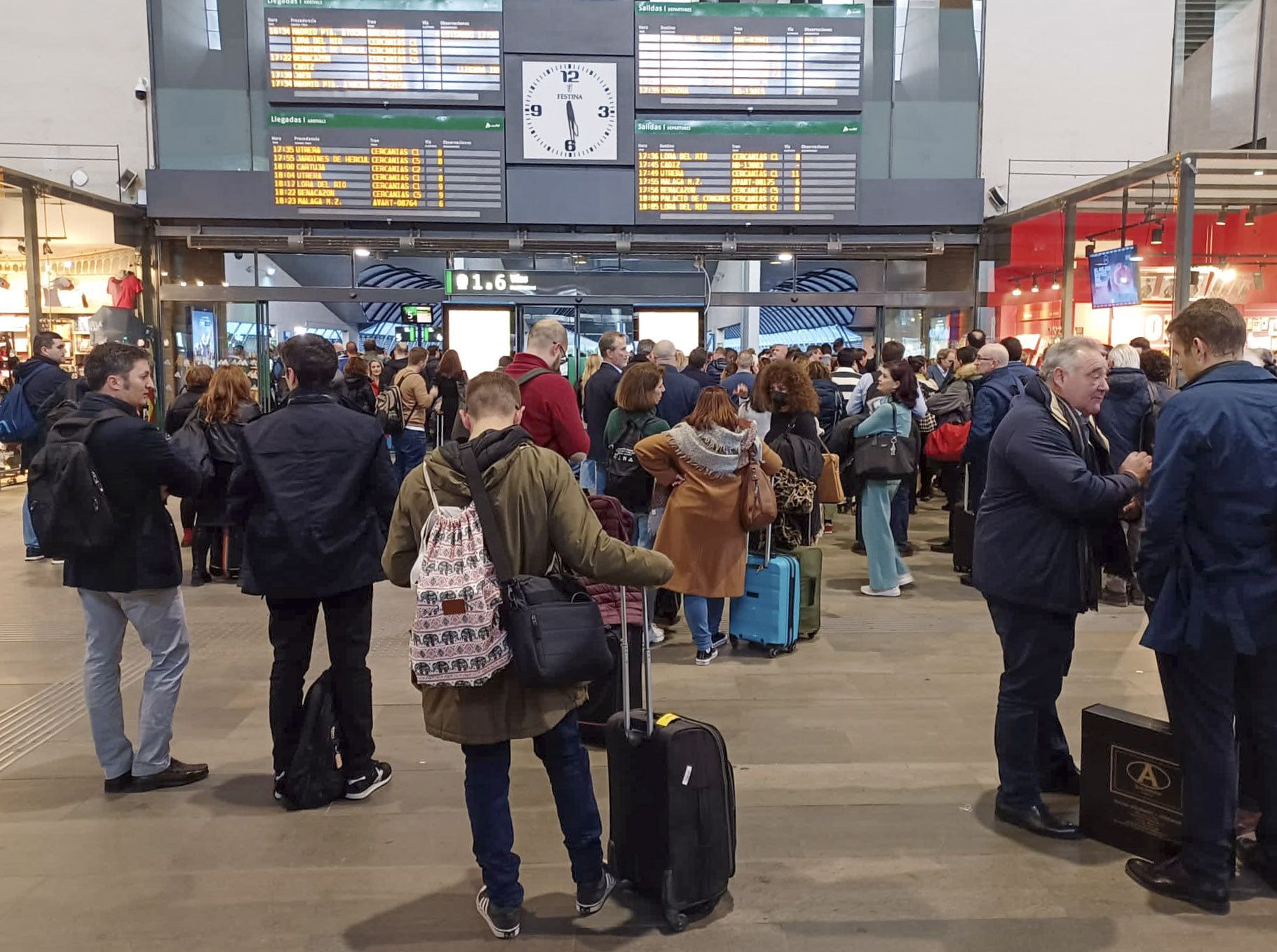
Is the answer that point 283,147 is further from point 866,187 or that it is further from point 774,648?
point 774,648

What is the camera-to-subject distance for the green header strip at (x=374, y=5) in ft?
33.2

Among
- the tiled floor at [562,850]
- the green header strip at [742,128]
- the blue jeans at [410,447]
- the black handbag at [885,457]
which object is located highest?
the green header strip at [742,128]

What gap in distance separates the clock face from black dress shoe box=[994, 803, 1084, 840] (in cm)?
886

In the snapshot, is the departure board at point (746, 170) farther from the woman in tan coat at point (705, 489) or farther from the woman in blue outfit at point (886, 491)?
the woman in tan coat at point (705, 489)

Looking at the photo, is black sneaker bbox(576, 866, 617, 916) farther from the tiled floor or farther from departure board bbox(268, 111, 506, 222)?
departure board bbox(268, 111, 506, 222)

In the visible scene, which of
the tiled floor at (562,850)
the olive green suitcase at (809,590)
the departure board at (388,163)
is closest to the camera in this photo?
the tiled floor at (562,850)

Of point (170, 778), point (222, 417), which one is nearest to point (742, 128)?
point (222, 417)

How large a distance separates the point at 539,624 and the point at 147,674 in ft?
6.50

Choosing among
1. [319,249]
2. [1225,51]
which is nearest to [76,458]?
[319,249]

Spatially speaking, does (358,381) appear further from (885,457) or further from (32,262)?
(885,457)

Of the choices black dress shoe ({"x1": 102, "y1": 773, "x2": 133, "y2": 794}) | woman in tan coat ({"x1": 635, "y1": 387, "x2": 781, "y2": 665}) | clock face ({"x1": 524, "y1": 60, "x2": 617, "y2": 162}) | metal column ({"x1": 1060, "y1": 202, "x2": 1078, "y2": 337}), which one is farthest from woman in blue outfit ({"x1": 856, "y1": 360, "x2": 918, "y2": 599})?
clock face ({"x1": 524, "y1": 60, "x2": 617, "y2": 162})

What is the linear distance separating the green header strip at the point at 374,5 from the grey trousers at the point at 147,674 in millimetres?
8269

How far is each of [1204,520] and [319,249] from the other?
1116 cm

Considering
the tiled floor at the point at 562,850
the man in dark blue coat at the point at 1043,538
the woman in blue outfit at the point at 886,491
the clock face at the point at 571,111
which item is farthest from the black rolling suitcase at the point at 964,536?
the clock face at the point at 571,111
